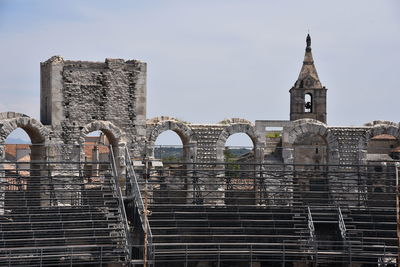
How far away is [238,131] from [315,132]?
2.63 metres

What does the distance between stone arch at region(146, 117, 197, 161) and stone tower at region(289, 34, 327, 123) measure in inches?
926

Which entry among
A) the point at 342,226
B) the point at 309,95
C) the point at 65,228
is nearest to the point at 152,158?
the point at 65,228

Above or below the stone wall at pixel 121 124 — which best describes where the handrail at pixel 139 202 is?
below

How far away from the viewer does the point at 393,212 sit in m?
29.8

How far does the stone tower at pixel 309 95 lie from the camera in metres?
56.0

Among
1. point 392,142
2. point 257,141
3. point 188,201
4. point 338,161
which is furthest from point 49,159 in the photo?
point 392,142

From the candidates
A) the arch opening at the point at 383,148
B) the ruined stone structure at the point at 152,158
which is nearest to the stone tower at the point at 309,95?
the arch opening at the point at 383,148

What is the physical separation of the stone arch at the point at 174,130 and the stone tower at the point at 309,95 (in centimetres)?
2352

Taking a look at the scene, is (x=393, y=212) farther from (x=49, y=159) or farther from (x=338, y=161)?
(x=49, y=159)

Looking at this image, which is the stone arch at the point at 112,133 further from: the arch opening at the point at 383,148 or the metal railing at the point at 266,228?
the arch opening at the point at 383,148

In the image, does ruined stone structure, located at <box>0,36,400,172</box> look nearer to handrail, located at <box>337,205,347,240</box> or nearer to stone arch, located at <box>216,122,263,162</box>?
stone arch, located at <box>216,122,263,162</box>

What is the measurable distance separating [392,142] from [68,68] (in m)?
29.4

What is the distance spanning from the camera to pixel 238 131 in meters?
33.0

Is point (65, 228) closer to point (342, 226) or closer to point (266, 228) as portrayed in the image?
point (266, 228)
